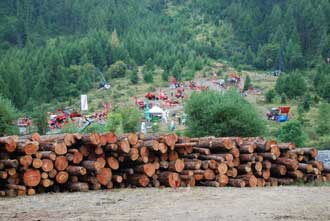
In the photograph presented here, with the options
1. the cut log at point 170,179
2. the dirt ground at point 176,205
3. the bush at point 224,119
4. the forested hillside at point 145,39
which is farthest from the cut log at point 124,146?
the forested hillside at point 145,39

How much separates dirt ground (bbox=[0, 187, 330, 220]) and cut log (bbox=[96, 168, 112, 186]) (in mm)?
506

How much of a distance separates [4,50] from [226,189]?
427 ft

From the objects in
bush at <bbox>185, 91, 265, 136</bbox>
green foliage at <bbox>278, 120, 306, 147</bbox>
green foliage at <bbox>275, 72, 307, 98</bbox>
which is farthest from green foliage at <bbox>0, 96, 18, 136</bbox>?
green foliage at <bbox>275, 72, 307, 98</bbox>

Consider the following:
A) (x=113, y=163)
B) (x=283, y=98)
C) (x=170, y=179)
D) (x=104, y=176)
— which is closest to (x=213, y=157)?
(x=170, y=179)

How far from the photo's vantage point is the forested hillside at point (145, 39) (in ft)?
311

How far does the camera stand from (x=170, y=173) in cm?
1440

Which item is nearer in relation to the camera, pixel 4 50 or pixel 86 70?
pixel 86 70

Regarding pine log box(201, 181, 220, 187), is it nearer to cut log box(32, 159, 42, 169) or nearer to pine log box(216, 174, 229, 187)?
pine log box(216, 174, 229, 187)

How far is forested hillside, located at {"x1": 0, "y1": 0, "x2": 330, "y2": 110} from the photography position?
9469 cm

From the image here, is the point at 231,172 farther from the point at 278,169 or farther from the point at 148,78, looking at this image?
the point at 148,78

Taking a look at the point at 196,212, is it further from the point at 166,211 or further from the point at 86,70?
the point at 86,70

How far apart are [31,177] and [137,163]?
2662mm

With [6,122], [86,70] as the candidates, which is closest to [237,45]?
[86,70]

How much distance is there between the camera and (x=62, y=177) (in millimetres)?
13633
